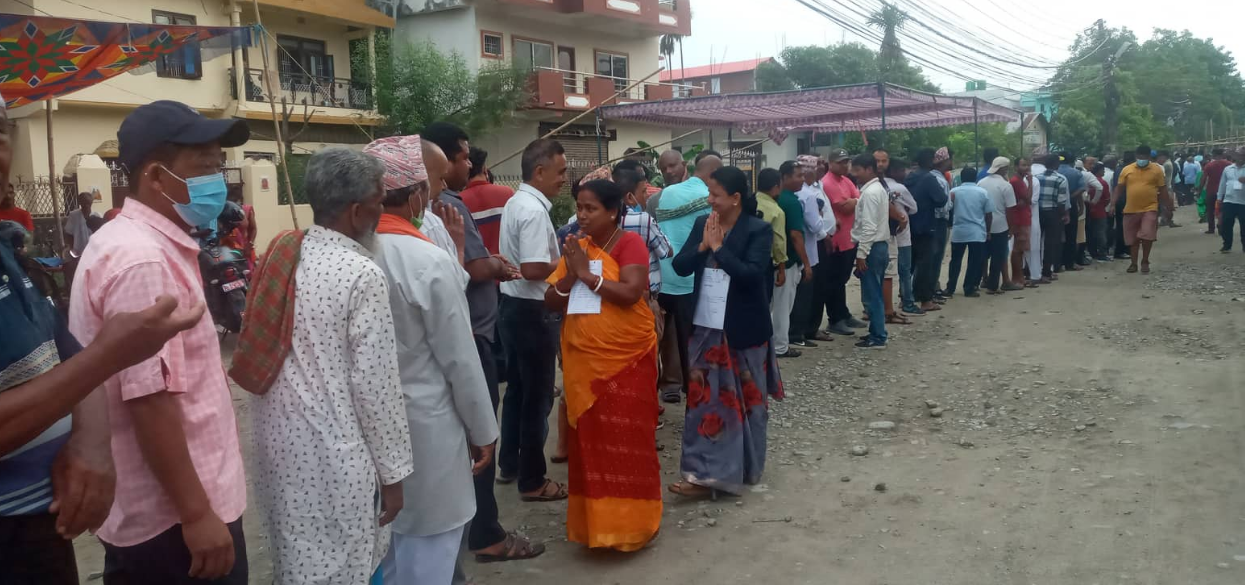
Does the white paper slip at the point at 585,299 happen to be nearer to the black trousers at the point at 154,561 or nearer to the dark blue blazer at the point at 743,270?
the dark blue blazer at the point at 743,270

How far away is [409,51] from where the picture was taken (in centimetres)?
2344

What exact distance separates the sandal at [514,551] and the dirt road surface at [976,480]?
0.06 meters

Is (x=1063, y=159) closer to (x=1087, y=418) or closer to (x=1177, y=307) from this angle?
(x=1177, y=307)

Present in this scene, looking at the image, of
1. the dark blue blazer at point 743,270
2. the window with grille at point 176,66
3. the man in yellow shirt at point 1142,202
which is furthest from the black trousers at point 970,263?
the window with grille at point 176,66

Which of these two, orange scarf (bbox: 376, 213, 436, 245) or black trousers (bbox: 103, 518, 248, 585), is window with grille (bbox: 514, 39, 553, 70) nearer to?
orange scarf (bbox: 376, 213, 436, 245)

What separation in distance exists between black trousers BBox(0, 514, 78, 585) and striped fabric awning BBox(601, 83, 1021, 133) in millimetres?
10250

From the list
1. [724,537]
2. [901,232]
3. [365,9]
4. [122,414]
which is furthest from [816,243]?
[365,9]

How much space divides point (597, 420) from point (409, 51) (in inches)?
833

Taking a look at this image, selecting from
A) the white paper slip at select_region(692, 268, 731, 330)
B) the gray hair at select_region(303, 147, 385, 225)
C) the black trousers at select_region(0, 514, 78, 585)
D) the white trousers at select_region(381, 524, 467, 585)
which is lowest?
the white trousers at select_region(381, 524, 467, 585)

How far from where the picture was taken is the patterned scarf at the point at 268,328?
2387 mm

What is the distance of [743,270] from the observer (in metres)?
4.66

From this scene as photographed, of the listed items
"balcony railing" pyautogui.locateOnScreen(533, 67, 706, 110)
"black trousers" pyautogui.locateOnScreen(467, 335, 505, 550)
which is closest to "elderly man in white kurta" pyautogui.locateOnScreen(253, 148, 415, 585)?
"black trousers" pyautogui.locateOnScreen(467, 335, 505, 550)

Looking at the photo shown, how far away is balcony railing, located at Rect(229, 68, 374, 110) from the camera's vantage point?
68.9 ft

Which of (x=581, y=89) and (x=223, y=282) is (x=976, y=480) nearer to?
(x=223, y=282)
